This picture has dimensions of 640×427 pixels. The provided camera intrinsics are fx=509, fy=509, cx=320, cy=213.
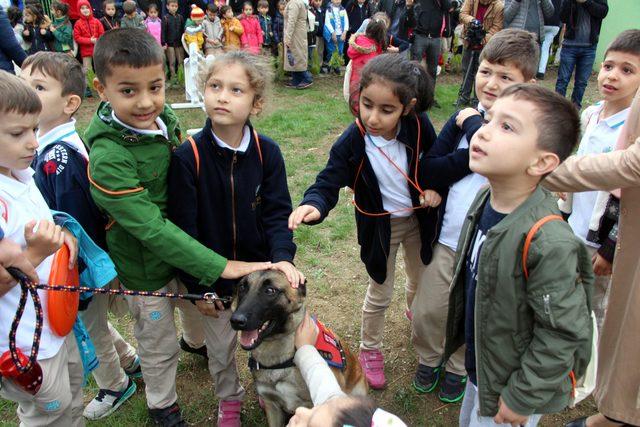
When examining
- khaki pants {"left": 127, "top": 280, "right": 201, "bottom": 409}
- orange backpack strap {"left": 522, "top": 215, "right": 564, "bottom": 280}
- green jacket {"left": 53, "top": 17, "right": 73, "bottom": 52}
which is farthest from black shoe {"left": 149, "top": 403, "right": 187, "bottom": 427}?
green jacket {"left": 53, "top": 17, "right": 73, "bottom": 52}

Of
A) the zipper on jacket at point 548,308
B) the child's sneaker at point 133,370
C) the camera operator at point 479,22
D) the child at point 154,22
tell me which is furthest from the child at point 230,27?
the zipper on jacket at point 548,308

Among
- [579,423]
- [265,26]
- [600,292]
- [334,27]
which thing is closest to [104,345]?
[579,423]

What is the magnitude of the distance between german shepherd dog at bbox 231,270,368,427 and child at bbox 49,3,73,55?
33.3 ft

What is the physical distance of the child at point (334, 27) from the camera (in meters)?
13.0

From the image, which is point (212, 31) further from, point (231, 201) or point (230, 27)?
point (231, 201)

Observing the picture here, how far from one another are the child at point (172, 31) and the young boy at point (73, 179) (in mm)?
9269

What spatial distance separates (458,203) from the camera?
10.0ft

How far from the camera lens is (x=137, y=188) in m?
2.54

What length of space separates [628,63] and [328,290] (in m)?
2.89

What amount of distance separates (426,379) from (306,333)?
4.25ft

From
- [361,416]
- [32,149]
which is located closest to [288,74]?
[32,149]

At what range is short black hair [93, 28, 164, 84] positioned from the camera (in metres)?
2.55

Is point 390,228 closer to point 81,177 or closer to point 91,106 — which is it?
point 81,177

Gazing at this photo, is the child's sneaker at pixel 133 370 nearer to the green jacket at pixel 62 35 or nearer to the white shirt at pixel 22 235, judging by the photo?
the white shirt at pixel 22 235
